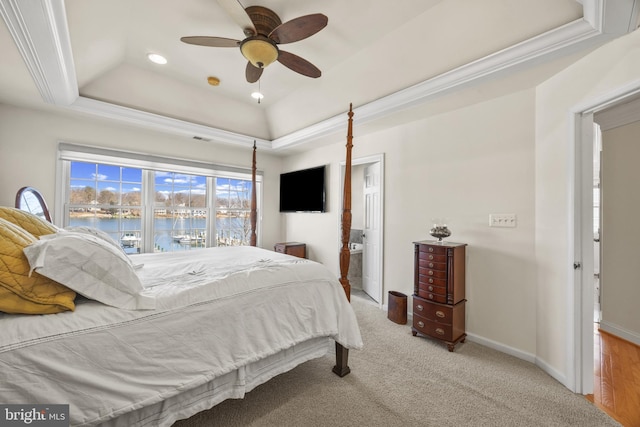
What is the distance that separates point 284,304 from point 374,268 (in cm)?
257

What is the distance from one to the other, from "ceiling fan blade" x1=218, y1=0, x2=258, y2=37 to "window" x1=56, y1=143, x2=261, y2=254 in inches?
104

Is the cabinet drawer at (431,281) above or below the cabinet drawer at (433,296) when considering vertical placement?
above

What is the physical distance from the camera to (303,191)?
4602mm

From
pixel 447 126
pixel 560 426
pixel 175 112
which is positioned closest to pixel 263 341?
pixel 560 426

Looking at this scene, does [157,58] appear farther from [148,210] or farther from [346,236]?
[346,236]

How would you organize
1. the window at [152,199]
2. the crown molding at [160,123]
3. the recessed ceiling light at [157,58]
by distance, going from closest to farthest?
the recessed ceiling light at [157,58] → the crown molding at [160,123] → the window at [152,199]

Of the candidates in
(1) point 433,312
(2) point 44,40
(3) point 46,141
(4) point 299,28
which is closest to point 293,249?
(1) point 433,312

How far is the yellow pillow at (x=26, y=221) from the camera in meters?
1.27

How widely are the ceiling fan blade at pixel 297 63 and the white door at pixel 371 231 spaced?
1.88 meters

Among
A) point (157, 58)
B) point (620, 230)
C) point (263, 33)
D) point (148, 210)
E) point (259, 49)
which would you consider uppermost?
point (157, 58)

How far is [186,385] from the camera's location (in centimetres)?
122

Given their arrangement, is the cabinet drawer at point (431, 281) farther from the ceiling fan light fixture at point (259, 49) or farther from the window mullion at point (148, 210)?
the window mullion at point (148, 210)

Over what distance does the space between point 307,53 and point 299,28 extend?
93cm

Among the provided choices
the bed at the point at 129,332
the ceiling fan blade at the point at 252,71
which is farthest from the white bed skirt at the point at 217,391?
the ceiling fan blade at the point at 252,71
